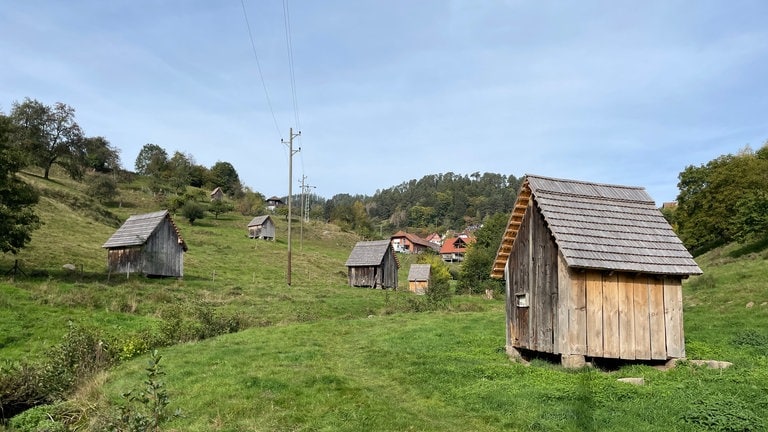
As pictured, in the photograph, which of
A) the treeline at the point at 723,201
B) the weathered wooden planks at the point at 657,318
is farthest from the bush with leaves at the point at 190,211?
the weathered wooden planks at the point at 657,318

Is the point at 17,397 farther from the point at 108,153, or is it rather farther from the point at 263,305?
the point at 108,153

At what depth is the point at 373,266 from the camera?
57.8 m

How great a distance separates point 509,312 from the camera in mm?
17625

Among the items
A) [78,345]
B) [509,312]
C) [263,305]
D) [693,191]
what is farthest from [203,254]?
[693,191]

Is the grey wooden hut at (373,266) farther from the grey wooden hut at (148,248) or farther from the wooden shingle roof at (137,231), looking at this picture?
the wooden shingle roof at (137,231)

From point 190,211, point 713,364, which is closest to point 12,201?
point 713,364

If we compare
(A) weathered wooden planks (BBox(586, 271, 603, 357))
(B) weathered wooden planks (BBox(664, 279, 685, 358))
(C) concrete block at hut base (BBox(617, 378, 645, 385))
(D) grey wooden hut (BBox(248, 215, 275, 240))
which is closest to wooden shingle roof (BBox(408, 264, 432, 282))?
(D) grey wooden hut (BBox(248, 215, 275, 240))

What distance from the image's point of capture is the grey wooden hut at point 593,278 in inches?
583

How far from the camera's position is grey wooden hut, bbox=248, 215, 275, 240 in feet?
273

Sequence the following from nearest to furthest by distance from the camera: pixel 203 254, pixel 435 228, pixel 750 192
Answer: pixel 750 192, pixel 203 254, pixel 435 228

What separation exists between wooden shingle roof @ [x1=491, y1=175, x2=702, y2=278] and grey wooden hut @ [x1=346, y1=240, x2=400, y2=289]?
39.8 meters

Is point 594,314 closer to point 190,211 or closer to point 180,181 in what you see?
point 190,211

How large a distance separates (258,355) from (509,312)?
846 cm

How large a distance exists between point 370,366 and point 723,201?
157 feet
